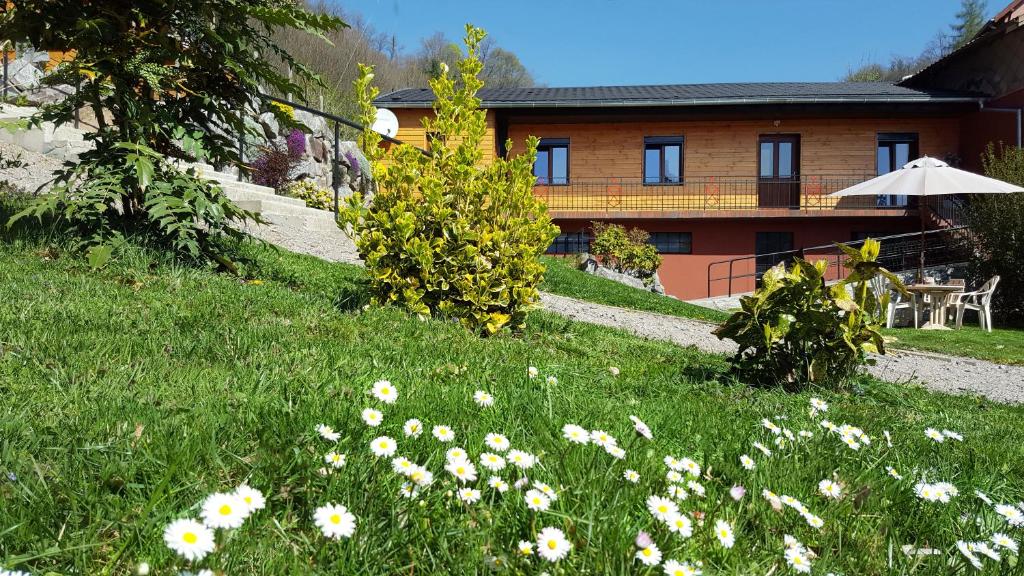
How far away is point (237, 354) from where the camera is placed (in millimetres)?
2916

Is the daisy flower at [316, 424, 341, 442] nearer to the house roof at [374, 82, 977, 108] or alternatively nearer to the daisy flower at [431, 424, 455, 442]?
the daisy flower at [431, 424, 455, 442]

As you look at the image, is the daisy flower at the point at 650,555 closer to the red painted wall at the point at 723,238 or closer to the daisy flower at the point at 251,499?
the daisy flower at the point at 251,499

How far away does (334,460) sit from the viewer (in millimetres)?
1558

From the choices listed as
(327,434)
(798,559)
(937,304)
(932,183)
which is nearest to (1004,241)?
(937,304)

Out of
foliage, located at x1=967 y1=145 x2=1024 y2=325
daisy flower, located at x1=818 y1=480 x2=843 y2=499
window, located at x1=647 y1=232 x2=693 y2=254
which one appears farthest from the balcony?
daisy flower, located at x1=818 y1=480 x2=843 y2=499

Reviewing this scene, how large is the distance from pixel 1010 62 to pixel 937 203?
13.8 ft

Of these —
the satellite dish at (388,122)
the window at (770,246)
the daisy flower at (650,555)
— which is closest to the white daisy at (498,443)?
the daisy flower at (650,555)

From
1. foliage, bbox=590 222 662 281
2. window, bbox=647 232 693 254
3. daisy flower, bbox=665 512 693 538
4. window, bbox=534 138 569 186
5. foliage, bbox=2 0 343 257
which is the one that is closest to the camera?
daisy flower, bbox=665 512 693 538

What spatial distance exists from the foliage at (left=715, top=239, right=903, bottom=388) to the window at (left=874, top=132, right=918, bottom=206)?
1896 centimetres

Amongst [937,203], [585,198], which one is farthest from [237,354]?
[937,203]

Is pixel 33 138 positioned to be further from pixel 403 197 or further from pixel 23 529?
pixel 23 529

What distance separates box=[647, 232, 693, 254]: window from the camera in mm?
20281

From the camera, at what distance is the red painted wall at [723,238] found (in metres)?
20.0

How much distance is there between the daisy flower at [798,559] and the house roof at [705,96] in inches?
718
